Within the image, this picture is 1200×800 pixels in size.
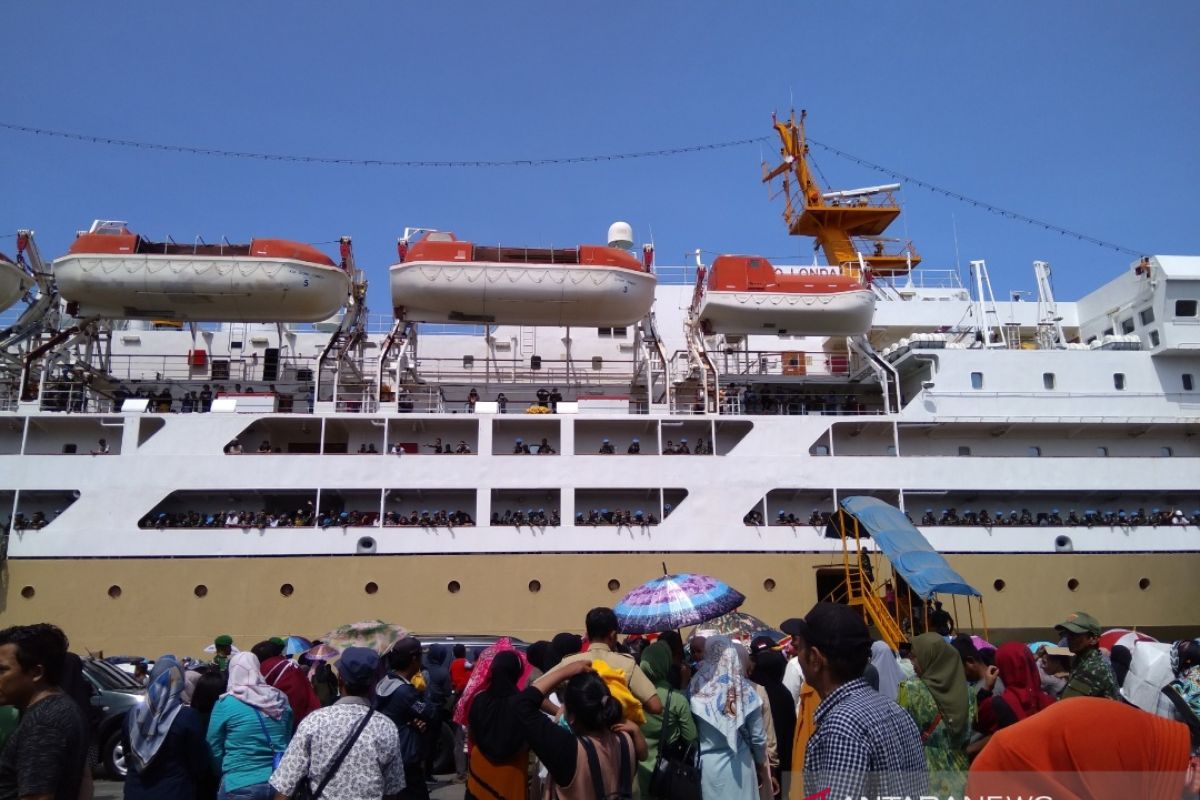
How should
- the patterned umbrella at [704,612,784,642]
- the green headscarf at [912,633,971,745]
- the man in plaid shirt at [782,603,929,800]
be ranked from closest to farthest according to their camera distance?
the man in plaid shirt at [782,603,929,800] → the green headscarf at [912,633,971,745] → the patterned umbrella at [704,612,784,642]

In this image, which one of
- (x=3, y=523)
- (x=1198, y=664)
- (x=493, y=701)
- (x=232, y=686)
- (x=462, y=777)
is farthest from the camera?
(x=3, y=523)

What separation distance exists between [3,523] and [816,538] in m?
17.5

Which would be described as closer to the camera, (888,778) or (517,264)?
(888,778)

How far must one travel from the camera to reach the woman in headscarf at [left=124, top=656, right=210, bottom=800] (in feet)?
15.6

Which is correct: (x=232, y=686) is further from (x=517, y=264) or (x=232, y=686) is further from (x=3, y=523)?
(x=3, y=523)

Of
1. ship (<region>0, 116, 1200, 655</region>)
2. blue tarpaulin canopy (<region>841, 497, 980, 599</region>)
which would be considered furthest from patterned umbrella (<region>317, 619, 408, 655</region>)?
ship (<region>0, 116, 1200, 655</region>)

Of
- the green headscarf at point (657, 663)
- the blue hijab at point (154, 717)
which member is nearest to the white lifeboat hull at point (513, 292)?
the green headscarf at point (657, 663)

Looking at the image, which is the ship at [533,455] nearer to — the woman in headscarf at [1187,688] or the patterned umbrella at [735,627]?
the patterned umbrella at [735,627]

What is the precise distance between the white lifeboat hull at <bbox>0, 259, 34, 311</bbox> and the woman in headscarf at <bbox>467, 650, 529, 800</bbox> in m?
20.6

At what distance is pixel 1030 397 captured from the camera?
20281mm

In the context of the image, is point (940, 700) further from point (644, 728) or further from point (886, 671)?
point (644, 728)

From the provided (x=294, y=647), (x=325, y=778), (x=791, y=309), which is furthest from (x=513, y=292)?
(x=325, y=778)

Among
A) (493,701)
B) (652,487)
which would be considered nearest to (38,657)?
(493,701)

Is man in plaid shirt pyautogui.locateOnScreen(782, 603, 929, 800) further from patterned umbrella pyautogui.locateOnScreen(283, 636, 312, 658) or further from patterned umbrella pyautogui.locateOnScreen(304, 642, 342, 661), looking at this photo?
patterned umbrella pyautogui.locateOnScreen(283, 636, 312, 658)
